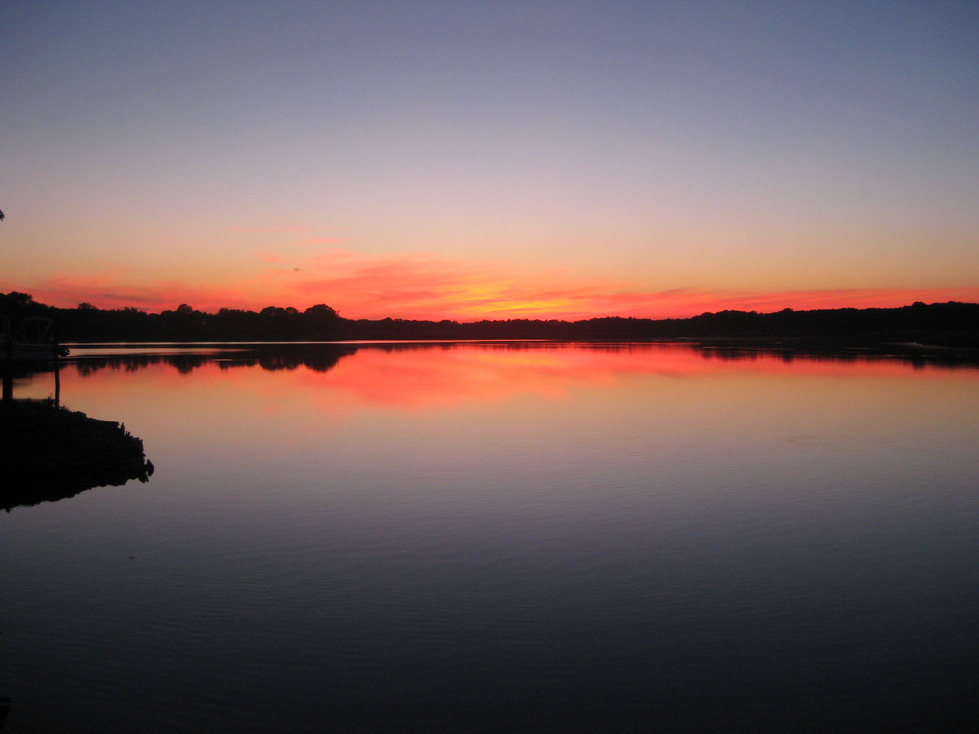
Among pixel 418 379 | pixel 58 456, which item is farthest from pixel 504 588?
pixel 418 379

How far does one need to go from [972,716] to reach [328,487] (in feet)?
29.2

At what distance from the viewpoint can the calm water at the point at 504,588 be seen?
4977 mm

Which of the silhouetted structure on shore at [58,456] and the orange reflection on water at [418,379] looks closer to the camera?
the silhouetted structure on shore at [58,456]

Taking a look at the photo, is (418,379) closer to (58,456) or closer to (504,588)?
(58,456)

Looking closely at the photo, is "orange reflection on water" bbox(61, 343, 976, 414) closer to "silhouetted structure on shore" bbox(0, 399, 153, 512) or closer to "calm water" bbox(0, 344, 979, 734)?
"silhouetted structure on shore" bbox(0, 399, 153, 512)

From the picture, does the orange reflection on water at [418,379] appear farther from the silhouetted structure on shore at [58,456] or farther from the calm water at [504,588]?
the calm water at [504,588]

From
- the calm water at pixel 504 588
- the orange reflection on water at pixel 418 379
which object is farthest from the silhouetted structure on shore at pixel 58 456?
the orange reflection on water at pixel 418 379

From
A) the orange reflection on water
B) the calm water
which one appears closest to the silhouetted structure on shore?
the calm water

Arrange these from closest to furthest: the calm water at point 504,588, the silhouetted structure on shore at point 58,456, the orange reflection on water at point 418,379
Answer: the calm water at point 504,588
the silhouetted structure on shore at point 58,456
the orange reflection on water at point 418,379

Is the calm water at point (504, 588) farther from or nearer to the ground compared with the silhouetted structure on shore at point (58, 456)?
nearer to the ground

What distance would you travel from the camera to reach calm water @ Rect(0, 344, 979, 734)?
498 centimetres

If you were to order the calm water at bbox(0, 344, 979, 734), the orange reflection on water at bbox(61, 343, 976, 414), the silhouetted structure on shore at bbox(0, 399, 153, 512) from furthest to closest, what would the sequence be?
the orange reflection on water at bbox(61, 343, 976, 414) → the silhouetted structure on shore at bbox(0, 399, 153, 512) → the calm water at bbox(0, 344, 979, 734)

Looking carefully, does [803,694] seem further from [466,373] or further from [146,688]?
[466,373]

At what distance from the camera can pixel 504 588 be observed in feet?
23.0
